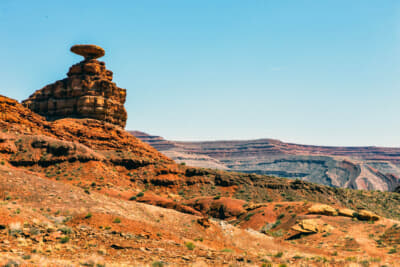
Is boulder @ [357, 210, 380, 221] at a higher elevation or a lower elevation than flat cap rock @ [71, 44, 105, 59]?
lower

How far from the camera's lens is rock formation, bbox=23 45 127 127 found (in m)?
64.0

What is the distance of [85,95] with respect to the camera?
211 ft

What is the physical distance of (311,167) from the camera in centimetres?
18850

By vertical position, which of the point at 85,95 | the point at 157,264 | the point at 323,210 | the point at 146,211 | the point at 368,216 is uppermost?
the point at 85,95

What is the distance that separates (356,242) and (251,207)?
17260 mm

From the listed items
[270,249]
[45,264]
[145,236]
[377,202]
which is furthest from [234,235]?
[377,202]

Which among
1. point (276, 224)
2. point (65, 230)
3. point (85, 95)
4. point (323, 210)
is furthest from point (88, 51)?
point (65, 230)

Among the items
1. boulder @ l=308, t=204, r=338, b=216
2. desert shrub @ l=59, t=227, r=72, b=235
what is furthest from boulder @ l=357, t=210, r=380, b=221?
desert shrub @ l=59, t=227, r=72, b=235

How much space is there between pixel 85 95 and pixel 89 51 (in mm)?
10019

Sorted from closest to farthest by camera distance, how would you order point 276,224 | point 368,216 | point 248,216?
point 368,216
point 276,224
point 248,216

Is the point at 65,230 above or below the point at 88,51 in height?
below

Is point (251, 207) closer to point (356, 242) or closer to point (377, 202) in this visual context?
point (356, 242)

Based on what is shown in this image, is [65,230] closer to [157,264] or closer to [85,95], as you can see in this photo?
[157,264]

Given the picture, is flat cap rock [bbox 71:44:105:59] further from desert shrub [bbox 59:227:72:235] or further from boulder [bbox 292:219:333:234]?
desert shrub [bbox 59:227:72:235]
